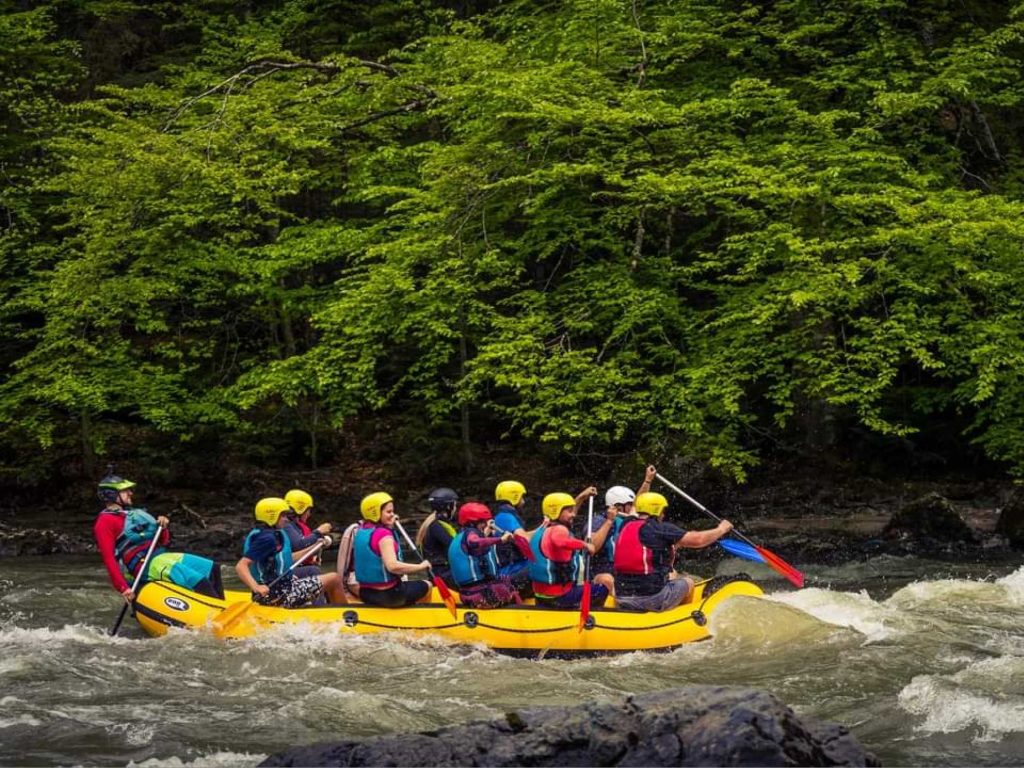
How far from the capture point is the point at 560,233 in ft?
56.3

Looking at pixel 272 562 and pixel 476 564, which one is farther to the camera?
pixel 272 562

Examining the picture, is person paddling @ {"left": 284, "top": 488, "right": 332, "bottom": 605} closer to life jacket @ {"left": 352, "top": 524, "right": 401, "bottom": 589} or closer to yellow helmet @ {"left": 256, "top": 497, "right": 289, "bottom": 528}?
yellow helmet @ {"left": 256, "top": 497, "right": 289, "bottom": 528}

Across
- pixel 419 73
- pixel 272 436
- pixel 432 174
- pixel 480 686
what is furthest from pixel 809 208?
pixel 272 436

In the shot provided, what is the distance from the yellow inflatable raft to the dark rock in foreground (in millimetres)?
4176

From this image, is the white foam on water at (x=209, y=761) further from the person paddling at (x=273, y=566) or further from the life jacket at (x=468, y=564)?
the life jacket at (x=468, y=564)

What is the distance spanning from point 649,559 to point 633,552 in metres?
0.17

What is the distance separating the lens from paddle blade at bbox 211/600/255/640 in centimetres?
1061

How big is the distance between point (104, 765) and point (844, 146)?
12471mm

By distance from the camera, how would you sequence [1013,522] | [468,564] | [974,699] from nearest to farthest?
[974,699]
[468,564]
[1013,522]

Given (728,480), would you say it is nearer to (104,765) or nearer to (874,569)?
(874,569)

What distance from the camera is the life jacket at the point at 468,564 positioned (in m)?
10.8

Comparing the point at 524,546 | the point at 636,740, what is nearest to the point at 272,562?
the point at 524,546

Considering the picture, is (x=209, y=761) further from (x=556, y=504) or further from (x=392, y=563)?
(x=556, y=504)

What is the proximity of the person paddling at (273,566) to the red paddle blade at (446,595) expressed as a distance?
1.20m
